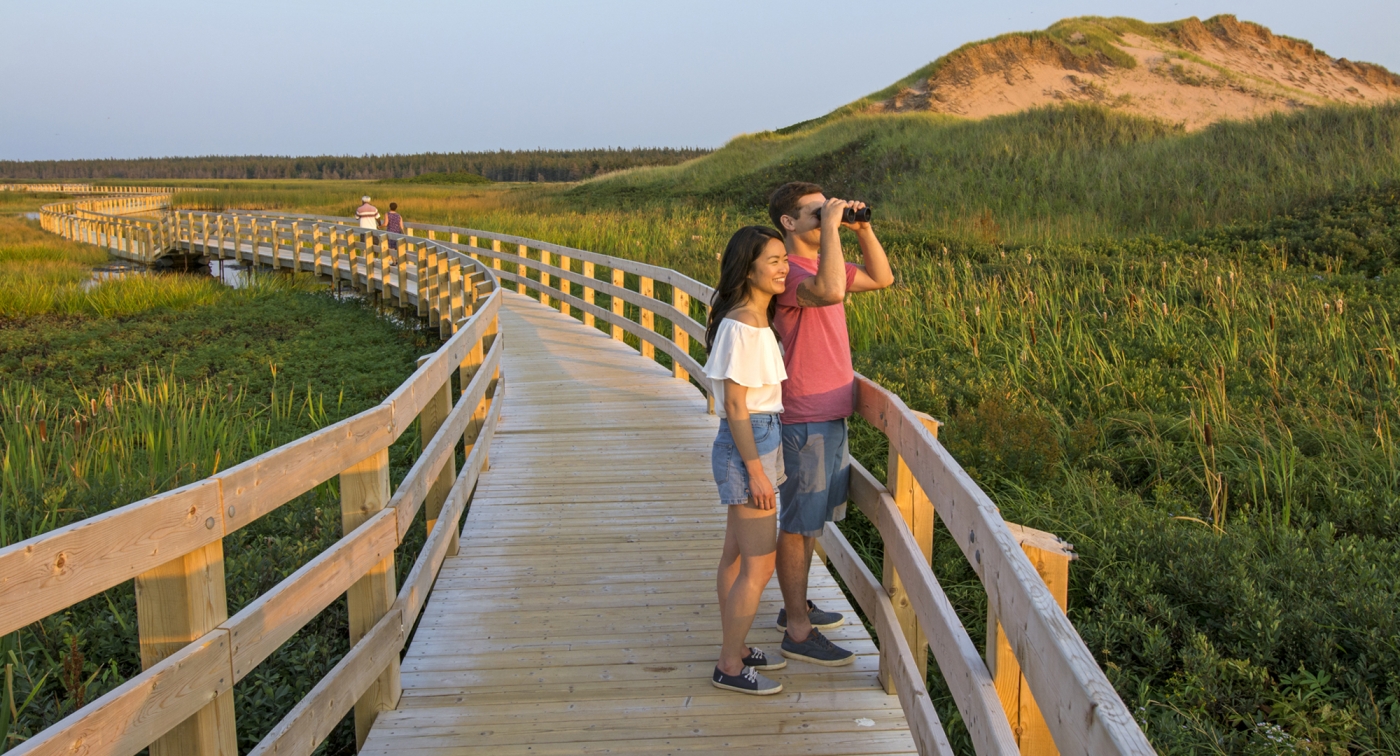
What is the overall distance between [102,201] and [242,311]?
41.7 m

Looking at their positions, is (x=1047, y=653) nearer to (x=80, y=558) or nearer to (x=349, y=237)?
(x=80, y=558)

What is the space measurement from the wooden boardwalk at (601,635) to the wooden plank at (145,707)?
1246 mm

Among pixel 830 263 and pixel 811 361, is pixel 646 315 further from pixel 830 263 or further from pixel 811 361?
pixel 830 263

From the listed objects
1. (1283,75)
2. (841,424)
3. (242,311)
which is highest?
(1283,75)

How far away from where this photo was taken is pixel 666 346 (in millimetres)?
10625

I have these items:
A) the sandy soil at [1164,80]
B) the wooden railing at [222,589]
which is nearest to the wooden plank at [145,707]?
the wooden railing at [222,589]

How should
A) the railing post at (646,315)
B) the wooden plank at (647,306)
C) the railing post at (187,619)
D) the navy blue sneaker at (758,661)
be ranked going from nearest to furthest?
the railing post at (187,619) → the navy blue sneaker at (758,661) → the wooden plank at (647,306) → the railing post at (646,315)

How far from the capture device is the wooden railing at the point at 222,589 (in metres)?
1.97

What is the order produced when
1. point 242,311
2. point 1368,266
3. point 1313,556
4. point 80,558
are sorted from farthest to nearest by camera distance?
point 242,311, point 1368,266, point 1313,556, point 80,558

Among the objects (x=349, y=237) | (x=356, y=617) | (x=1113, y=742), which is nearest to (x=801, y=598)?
(x=356, y=617)

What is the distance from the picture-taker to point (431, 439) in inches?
210

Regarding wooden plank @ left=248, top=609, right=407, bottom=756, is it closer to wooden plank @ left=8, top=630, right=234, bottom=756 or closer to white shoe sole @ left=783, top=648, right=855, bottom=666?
wooden plank @ left=8, top=630, right=234, bottom=756

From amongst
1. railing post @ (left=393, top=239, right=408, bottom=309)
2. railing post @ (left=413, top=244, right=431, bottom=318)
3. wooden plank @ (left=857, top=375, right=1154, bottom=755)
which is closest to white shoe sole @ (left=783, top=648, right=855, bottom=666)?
wooden plank @ (left=857, top=375, right=1154, bottom=755)

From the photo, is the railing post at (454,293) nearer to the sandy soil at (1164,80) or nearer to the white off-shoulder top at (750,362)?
the white off-shoulder top at (750,362)
